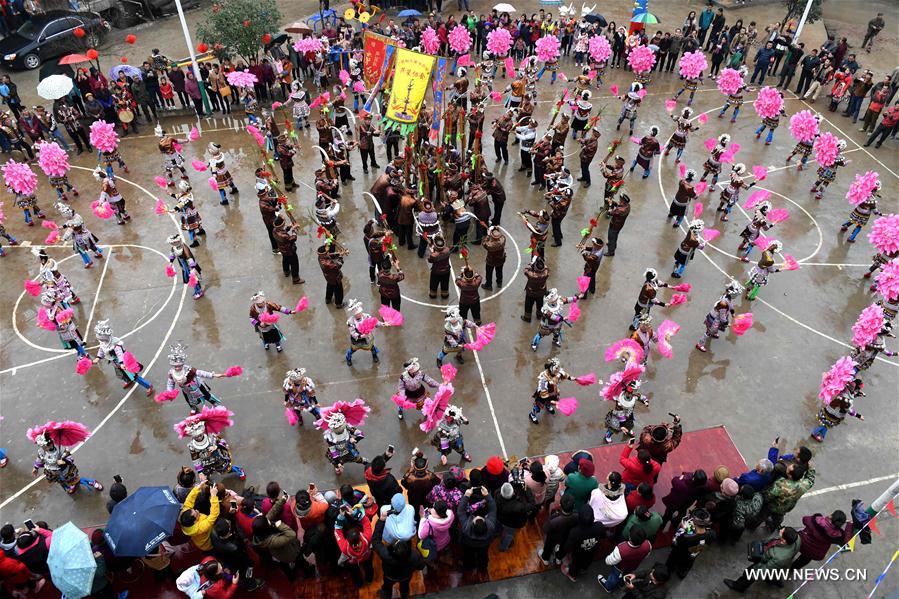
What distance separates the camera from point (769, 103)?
1780cm

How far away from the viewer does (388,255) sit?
11617mm

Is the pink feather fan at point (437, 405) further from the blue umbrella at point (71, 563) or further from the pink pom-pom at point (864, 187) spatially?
the pink pom-pom at point (864, 187)

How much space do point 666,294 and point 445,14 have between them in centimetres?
2087

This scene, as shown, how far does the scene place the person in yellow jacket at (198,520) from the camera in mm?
Answer: 7332

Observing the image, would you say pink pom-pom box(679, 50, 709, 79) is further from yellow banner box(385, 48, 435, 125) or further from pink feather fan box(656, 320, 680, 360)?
pink feather fan box(656, 320, 680, 360)

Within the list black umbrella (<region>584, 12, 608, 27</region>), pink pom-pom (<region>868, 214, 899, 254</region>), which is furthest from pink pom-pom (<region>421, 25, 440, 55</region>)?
pink pom-pom (<region>868, 214, 899, 254</region>)

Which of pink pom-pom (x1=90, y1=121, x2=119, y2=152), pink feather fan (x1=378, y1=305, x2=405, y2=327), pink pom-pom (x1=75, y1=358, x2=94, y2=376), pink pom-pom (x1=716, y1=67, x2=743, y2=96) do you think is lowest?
pink pom-pom (x1=75, y1=358, x2=94, y2=376)

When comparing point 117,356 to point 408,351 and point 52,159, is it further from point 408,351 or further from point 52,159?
point 52,159

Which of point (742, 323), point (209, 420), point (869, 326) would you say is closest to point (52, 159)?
point (209, 420)

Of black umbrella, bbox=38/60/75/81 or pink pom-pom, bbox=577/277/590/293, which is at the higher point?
black umbrella, bbox=38/60/75/81

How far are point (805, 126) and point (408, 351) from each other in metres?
13.1

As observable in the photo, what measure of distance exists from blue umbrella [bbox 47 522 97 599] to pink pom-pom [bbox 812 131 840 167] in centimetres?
1795

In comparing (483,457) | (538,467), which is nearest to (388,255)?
(483,457)

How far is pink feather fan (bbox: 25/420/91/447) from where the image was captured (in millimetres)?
8940
